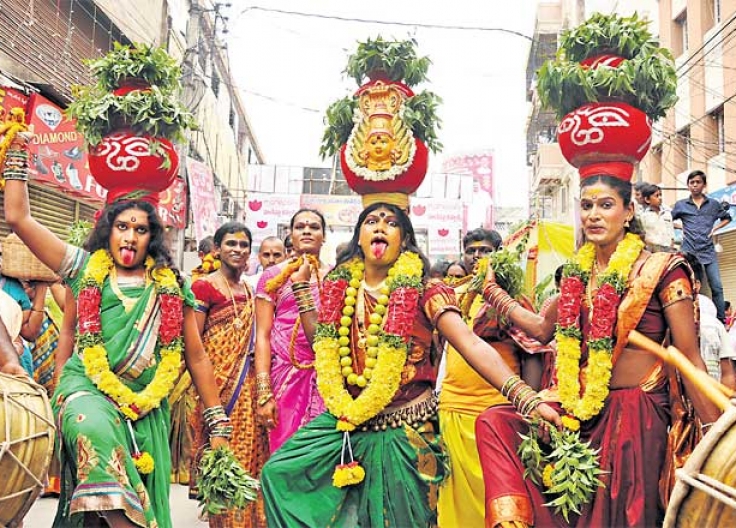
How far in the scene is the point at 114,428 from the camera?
3850 mm

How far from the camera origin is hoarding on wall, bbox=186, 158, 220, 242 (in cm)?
1755

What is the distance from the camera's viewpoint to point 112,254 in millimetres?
4367

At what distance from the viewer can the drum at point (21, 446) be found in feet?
9.71

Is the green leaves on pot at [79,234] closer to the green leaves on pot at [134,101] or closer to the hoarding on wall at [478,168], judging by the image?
the green leaves on pot at [134,101]

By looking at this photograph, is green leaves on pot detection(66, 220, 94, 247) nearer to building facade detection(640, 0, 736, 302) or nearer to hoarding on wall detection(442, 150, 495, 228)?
building facade detection(640, 0, 736, 302)

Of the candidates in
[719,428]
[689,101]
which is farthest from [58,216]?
[689,101]

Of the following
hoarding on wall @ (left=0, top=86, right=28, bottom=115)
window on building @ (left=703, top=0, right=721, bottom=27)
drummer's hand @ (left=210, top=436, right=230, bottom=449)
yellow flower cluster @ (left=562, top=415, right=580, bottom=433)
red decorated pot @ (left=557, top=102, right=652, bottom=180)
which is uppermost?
window on building @ (left=703, top=0, right=721, bottom=27)

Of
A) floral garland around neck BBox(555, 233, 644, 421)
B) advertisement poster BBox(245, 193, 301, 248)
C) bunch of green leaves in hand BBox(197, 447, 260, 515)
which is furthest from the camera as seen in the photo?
advertisement poster BBox(245, 193, 301, 248)

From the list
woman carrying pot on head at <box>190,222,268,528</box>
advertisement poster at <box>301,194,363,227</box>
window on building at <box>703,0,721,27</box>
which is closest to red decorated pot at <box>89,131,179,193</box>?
woman carrying pot on head at <box>190,222,268,528</box>

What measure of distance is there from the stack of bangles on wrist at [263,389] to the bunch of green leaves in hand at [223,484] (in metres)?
1.01

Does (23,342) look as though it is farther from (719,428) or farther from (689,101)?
(689,101)

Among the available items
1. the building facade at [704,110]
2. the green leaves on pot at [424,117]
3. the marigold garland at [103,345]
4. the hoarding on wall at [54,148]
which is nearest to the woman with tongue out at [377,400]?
the green leaves on pot at [424,117]

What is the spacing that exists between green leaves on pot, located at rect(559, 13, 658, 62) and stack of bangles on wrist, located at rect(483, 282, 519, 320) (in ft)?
4.36

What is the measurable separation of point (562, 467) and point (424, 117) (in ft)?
6.72
